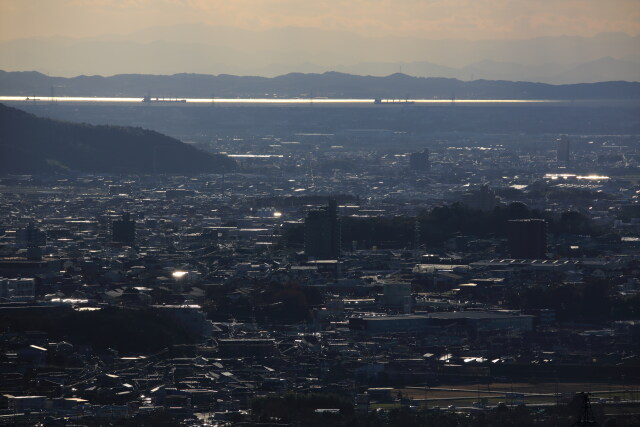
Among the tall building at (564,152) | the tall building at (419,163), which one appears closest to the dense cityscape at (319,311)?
the tall building at (419,163)

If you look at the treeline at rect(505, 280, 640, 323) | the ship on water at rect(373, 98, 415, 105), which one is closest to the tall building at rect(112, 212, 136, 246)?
the treeline at rect(505, 280, 640, 323)

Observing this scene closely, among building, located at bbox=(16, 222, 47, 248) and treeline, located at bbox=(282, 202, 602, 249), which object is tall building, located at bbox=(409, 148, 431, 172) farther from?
building, located at bbox=(16, 222, 47, 248)

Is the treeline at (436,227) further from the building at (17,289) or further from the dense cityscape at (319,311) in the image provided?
the building at (17,289)

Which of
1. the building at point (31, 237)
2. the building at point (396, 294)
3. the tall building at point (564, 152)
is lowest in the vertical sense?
the tall building at point (564, 152)

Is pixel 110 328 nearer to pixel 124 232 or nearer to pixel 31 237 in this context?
pixel 31 237

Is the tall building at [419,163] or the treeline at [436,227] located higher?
the treeline at [436,227]

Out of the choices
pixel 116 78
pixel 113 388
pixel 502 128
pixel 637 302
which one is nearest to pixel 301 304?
pixel 637 302

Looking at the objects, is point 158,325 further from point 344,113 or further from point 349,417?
point 344,113
